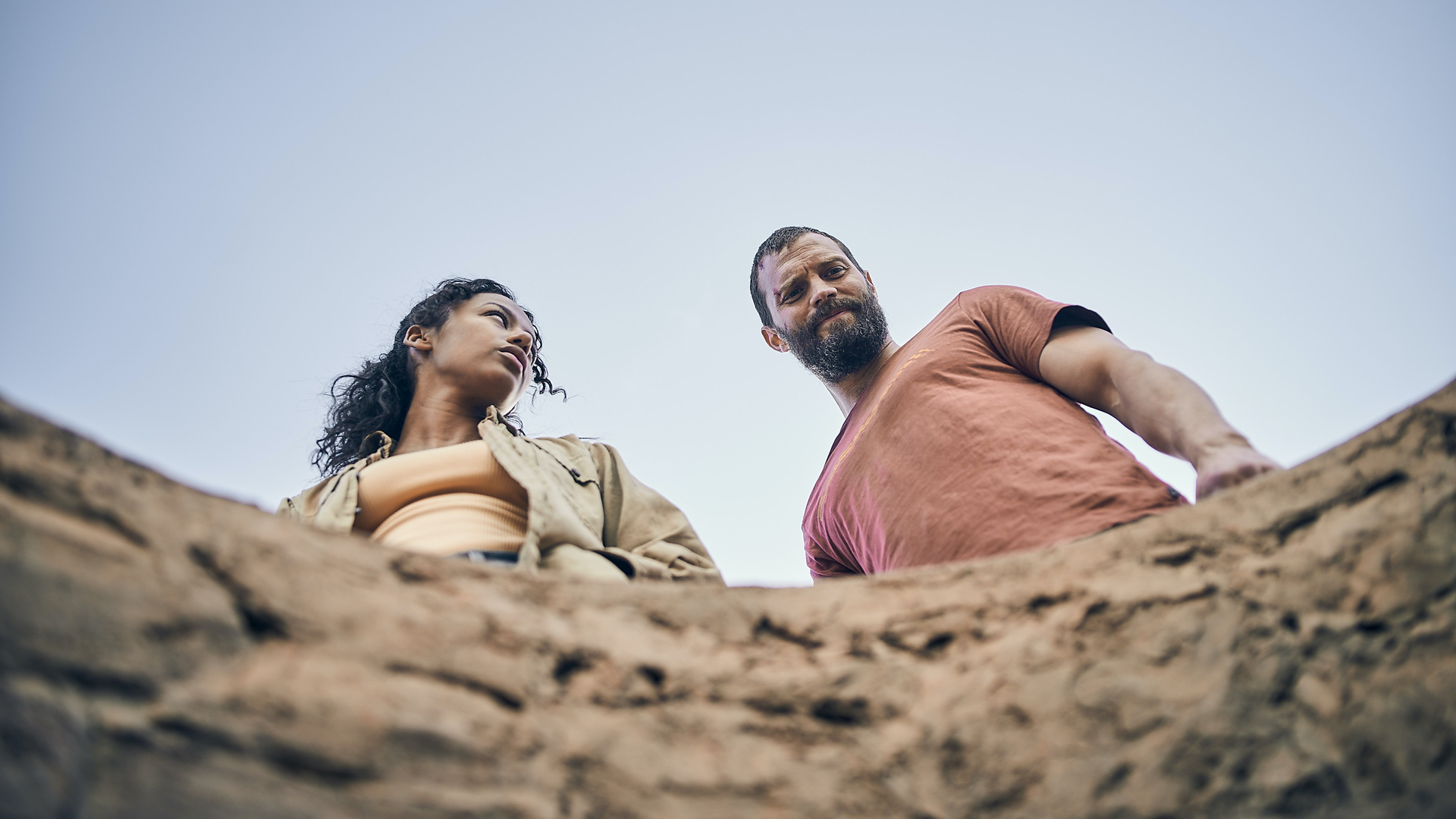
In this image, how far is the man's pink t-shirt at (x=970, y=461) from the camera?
7.00 ft

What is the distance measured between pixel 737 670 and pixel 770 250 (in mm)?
2951

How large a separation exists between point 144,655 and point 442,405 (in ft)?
6.83

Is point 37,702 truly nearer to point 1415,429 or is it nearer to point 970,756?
point 970,756

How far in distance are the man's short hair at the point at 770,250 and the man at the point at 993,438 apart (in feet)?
1.98

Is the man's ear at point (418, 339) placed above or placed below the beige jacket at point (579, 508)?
above

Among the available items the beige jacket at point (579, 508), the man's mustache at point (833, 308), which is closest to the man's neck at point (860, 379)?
the man's mustache at point (833, 308)

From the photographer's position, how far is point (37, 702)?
0.97 m

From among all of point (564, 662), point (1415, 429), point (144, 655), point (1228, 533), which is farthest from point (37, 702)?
point (1415, 429)

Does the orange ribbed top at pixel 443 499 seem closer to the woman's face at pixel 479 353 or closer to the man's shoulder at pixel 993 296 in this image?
the woman's face at pixel 479 353

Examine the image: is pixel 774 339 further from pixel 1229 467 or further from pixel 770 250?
pixel 1229 467

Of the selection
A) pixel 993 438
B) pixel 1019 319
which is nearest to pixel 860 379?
pixel 1019 319

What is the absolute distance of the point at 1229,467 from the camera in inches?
70.8

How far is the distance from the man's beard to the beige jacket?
102cm

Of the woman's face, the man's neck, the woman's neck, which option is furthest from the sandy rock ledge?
the man's neck
